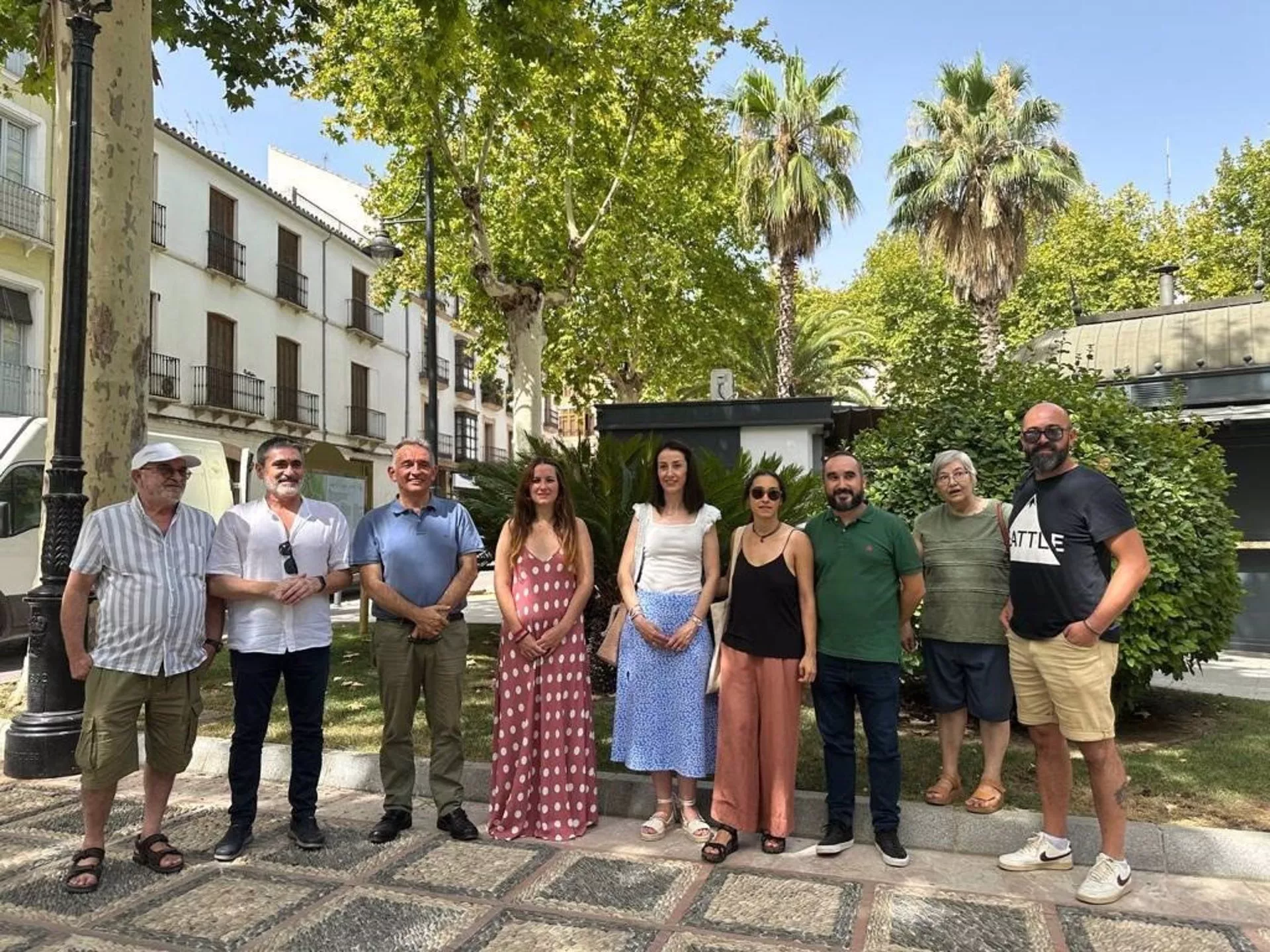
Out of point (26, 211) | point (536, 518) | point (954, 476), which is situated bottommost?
point (536, 518)

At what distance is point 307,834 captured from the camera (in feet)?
13.7

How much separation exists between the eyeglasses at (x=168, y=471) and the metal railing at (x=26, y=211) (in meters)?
17.0

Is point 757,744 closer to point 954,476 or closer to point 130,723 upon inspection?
point 954,476

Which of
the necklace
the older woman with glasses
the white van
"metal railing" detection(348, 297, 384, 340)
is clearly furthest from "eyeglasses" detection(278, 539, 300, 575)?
"metal railing" detection(348, 297, 384, 340)

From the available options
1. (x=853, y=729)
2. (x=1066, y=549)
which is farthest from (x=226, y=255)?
(x=1066, y=549)

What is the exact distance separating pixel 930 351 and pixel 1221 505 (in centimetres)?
233

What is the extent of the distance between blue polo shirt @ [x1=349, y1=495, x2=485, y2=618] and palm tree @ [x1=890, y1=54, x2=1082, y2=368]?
66.7 ft

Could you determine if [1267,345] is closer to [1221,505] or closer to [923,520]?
[1221,505]

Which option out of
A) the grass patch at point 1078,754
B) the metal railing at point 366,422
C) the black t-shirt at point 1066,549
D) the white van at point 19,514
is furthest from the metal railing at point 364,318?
the black t-shirt at point 1066,549

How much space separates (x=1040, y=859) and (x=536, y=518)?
2.79m

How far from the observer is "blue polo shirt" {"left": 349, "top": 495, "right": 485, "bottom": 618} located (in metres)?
4.34

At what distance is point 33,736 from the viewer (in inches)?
211

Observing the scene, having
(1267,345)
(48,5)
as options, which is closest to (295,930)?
(48,5)

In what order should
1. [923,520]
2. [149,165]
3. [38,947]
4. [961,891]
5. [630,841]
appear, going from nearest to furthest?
[38,947] < [961,891] < [630,841] < [923,520] < [149,165]
